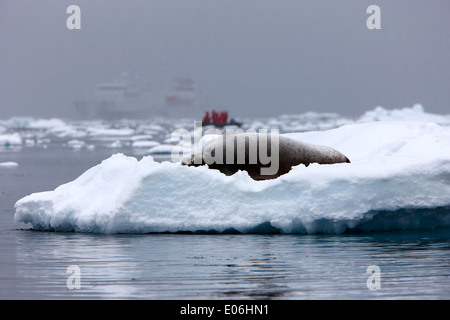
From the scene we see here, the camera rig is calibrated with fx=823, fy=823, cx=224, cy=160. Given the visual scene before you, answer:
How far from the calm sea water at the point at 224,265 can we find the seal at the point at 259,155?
1.98 m

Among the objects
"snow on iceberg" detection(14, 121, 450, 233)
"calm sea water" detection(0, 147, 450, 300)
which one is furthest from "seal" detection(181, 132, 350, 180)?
"calm sea water" detection(0, 147, 450, 300)

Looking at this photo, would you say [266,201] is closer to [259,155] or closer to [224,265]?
[259,155]

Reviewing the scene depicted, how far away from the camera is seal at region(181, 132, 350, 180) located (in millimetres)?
11359

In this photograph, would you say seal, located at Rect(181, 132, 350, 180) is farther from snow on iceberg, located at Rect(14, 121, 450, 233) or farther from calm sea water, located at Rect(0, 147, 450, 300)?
calm sea water, located at Rect(0, 147, 450, 300)

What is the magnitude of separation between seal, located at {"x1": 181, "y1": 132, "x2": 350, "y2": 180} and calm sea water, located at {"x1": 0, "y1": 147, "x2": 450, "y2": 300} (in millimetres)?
1976

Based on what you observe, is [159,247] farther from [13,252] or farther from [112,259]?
[13,252]

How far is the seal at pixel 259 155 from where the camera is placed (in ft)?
37.3

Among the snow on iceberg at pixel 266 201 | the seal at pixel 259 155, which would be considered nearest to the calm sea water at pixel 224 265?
the snow on iceberg at pixel 266 201

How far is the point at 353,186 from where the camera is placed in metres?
9.62

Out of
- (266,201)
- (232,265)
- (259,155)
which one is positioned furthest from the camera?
(259,155)

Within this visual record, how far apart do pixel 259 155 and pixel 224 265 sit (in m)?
3.89

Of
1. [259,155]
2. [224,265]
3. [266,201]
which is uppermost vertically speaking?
[259,155]

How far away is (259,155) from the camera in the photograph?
1148 centimetres


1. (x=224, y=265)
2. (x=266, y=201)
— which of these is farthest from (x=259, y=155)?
(x=224, y=265)
